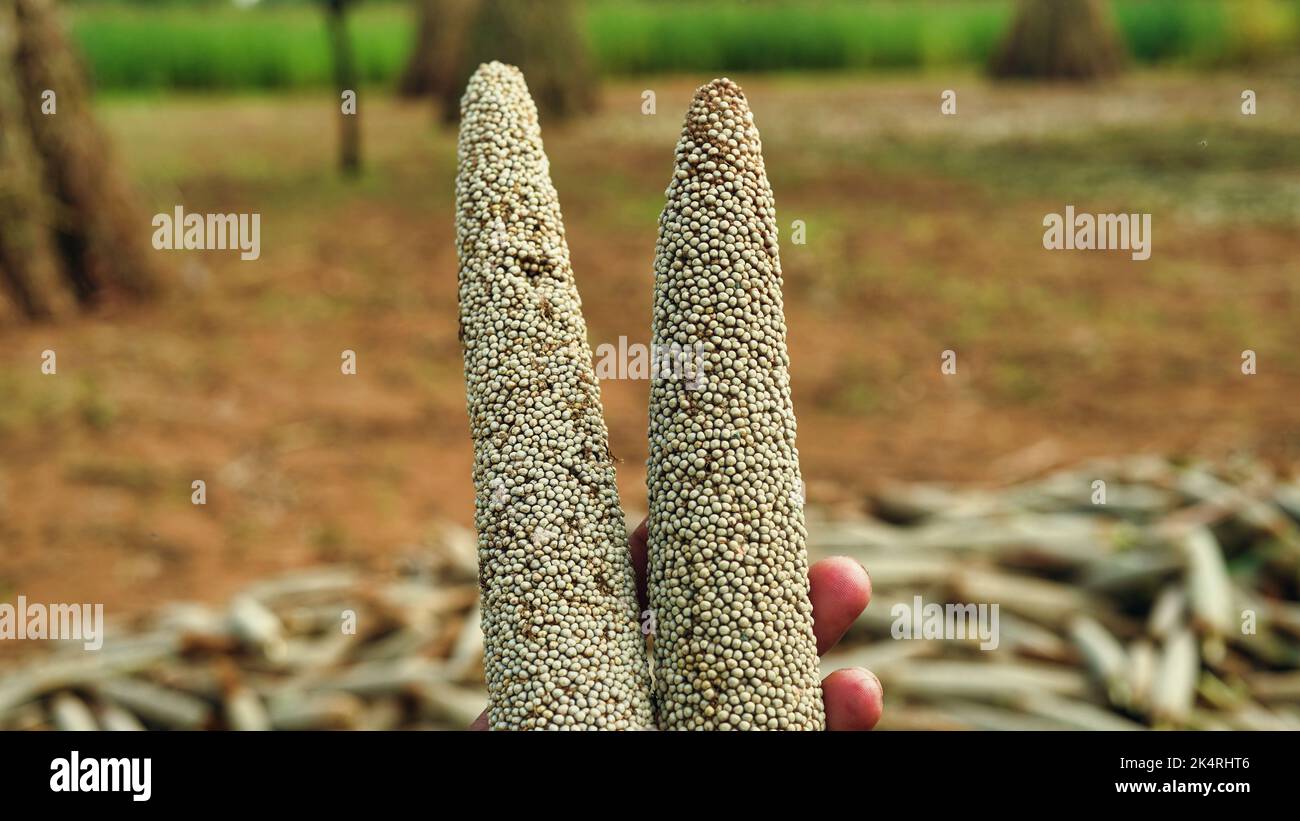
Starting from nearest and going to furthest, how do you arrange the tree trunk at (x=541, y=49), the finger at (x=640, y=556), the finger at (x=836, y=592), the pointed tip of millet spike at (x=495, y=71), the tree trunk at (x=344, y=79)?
the pointed tip of millet spike at (x=495, y=71) → the finger at (x=640, y=556) → the finger at (x=836, y=592) → the tree trunk at (x=344, y=79) → the tree trunk at (x=541, y=49)

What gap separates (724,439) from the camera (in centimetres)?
193

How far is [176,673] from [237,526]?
2680mm

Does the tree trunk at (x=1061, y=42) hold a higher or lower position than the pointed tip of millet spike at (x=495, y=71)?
higher

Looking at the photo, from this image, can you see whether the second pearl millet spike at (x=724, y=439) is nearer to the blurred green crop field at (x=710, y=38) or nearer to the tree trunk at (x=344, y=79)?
the tree trunk at (x=344, y=79)

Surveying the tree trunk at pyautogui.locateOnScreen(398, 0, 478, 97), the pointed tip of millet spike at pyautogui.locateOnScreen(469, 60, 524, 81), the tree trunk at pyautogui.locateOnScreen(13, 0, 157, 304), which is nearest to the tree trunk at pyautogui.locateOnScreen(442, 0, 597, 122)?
the tree trunk at pyautogui.locateOnScreen(398, 0, 478, 97)

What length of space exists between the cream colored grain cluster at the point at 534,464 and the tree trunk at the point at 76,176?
8308 mm

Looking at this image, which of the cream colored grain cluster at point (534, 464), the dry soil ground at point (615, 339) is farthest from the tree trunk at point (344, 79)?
the cream colored grain cluster at point (534, 464)

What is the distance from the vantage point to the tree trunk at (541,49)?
51.5ft

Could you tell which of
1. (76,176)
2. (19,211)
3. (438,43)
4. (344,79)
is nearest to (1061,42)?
(438,43)

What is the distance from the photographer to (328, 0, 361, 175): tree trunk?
43.0 ft

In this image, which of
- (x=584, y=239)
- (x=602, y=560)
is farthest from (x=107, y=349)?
(x=602, y=560)

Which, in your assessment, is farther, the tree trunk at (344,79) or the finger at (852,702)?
the tree trunk at (344,79)

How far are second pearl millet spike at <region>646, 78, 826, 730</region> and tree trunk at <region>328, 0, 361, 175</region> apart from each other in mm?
11908

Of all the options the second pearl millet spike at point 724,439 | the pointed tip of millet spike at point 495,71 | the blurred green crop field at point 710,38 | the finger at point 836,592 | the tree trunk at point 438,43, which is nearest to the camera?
the second pearl millet spike at point 724,439
